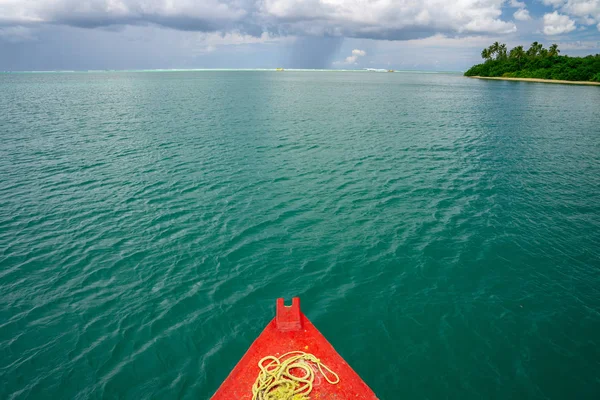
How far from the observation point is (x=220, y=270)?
621 inches

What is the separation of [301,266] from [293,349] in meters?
6.96

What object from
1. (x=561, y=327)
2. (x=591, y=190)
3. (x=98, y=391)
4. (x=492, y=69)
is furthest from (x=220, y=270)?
(x=492, y=69)

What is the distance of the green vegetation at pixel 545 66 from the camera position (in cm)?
14175

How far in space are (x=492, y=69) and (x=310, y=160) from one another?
217 m

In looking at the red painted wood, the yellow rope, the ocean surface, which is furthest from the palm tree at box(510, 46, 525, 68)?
the yellow rope

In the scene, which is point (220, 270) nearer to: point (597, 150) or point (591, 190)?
point (591, 190)

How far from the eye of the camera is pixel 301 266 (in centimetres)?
1620

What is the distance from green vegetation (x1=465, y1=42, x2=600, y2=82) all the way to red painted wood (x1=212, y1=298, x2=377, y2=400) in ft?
596

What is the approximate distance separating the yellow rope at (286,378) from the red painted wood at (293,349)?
0.64 feet

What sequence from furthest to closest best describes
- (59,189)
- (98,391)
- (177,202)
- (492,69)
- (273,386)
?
(492,69)
(59,189)
(177,202)
(98,391)
(273,386)

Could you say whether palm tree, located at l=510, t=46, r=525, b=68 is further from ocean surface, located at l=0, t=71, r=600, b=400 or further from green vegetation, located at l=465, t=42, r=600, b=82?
ocean surface, located at l=0, t=71, r=600, b=400

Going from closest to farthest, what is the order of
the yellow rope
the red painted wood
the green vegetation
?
the yellow rope, the red painted wood, the green vegetation

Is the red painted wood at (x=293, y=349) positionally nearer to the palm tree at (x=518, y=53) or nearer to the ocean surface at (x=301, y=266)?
the ocean surface at (x=301, y=266)

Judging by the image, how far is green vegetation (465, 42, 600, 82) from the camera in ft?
465
